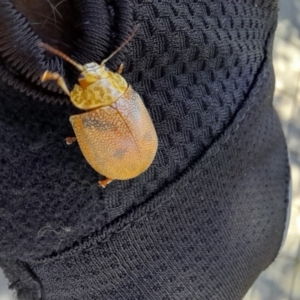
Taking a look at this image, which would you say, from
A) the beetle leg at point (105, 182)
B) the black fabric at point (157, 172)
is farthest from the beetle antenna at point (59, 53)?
the beetle leg at point (105, 182)

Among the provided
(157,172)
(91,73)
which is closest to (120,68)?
(91,73)

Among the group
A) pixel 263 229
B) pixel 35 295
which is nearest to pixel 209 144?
pixel 263 229

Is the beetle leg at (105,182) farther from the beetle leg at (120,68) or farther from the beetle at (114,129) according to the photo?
the beetle leg at (120,68)

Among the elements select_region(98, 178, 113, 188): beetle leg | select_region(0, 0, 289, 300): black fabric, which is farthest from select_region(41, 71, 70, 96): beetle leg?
select_region(98, 178, 113, 188): beetle leg

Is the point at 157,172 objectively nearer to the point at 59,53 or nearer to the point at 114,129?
the point at 114,129

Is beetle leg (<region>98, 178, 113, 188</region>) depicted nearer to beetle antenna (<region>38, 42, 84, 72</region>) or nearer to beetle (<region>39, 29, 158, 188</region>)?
beetle (<region>39, 29, 158, 188</region>)

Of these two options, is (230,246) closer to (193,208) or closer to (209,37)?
(193,208)
